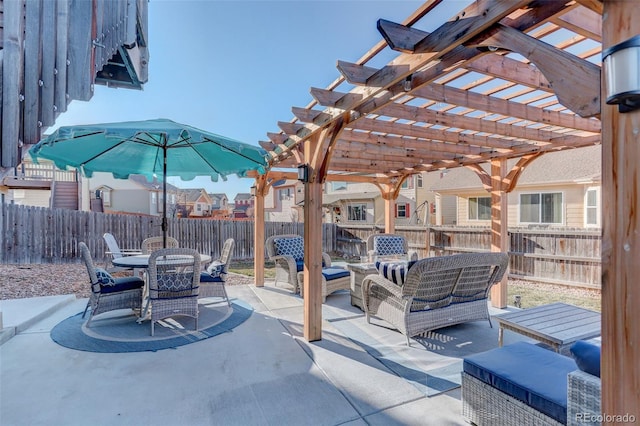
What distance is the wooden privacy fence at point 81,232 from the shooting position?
27.1ft

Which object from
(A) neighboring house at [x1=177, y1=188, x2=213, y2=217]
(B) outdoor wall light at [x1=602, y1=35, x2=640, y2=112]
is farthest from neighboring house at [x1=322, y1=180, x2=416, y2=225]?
(B) outdoor wall light at [x1=602, y1=35, x2=640, y2=112]

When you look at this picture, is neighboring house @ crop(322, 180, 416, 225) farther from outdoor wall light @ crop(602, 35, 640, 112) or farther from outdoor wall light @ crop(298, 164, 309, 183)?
outdoor wall light @ crop(602, 35, 640, 112)

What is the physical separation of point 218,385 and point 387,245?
5611 millimetres

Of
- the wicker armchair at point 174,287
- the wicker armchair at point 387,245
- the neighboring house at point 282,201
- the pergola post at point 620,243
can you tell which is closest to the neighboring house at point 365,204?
the neighboring house at point 282,201

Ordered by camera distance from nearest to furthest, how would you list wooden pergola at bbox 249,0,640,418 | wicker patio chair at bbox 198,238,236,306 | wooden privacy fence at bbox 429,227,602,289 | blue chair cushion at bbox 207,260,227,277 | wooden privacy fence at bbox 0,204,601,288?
1. wooden pergola at bbox 249,0,640,418
2. wicker patio chair at bbox 198,238,236,306
3. blue chair cushion at bbox 207,260,227,277
4. wooden privacy fence at bbox 429,227,602,289
5. wooden privacy fence at bbox 0,204,601,288

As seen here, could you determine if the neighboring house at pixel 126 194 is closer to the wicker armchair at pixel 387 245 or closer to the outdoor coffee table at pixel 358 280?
the wicker armchair at pixel 387 245

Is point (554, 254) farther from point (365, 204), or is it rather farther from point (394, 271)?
point (365, 204)

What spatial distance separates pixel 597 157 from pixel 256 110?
442 inches

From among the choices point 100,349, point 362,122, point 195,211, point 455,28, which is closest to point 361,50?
point 455,28

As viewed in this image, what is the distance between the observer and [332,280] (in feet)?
19.1

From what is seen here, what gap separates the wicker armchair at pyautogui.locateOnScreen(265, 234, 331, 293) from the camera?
6272 mm

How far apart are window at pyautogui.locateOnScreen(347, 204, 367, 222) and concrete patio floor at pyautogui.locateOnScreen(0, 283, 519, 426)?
16.4 m

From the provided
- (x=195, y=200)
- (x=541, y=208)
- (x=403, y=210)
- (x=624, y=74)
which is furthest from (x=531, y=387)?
(x=195, y=200)

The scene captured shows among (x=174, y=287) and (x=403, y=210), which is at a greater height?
(x=403, y=210)
